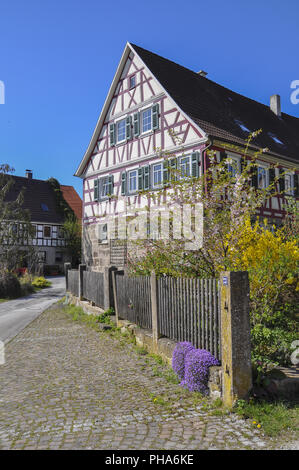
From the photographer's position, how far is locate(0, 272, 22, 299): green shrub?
2169 cm

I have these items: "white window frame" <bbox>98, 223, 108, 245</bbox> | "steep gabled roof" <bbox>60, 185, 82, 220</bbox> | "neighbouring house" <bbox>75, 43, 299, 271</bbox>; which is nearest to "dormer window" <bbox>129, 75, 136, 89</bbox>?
"neighbouring house" <bbox>75, 43, 299, 271</bbox>

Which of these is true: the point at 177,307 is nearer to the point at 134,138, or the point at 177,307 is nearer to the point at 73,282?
the point at 73,282

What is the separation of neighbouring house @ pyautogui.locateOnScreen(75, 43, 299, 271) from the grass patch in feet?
37.4

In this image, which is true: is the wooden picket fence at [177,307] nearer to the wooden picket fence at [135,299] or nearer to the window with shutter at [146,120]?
the wooden picket fence at [135,299]

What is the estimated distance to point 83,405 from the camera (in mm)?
4777

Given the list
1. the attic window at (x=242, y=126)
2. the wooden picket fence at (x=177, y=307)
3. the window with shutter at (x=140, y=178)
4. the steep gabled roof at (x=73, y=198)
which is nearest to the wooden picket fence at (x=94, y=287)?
the wooden picket fence at (x=177, y=307)

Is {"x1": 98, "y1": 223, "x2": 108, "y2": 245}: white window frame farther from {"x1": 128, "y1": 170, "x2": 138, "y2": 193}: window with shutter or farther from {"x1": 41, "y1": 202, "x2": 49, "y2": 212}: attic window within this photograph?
{"x1": 41, "y1": 202, "x2": 49, "y2": 212}: attic window

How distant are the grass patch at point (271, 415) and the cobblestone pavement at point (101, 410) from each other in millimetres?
118

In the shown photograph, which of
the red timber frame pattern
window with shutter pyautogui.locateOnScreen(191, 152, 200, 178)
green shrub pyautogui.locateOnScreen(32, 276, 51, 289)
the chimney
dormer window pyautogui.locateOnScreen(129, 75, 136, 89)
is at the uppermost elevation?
the chimney

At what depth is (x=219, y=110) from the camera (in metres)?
19.2

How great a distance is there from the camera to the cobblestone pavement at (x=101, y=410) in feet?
12.4

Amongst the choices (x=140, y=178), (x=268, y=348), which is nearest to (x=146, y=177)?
(x=140, y=178)

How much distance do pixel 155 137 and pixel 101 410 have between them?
1461 centimetres
